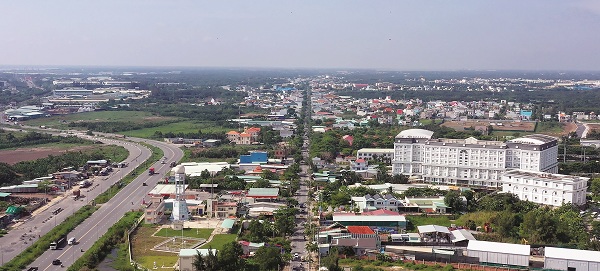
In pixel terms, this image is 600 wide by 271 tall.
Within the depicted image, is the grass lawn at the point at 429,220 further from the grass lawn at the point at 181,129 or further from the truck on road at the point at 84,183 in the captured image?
the grass lawn at the point at 181,129

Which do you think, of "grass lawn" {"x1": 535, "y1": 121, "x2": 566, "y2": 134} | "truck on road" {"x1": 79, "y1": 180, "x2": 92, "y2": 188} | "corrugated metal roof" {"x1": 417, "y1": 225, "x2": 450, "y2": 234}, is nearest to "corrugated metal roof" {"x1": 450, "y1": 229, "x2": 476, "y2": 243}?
"corrugated metal roof" {"x1": 417, "y1": 225, "x2": 450, "y2": 234}

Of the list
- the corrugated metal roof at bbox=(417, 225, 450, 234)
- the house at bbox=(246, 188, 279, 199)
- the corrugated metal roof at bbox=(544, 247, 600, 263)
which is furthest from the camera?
the house at bbox=(246, 188, 279, 199)

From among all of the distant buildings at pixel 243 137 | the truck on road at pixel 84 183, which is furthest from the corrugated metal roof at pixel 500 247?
the distant buildings at pixel 243 137

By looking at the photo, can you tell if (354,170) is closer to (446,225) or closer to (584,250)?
(446,225)

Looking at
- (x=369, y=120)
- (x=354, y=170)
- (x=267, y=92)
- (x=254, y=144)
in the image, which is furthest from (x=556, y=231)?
(x=267, y=92)

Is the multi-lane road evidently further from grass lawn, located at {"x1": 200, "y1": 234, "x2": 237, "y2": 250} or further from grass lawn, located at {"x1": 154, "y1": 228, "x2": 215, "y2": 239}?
grass lawn, located at {"x1": 200, "y1": 234, "x2": 237, "y2": 250}

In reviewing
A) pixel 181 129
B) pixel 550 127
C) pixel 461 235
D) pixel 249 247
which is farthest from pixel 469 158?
pixel 181 129

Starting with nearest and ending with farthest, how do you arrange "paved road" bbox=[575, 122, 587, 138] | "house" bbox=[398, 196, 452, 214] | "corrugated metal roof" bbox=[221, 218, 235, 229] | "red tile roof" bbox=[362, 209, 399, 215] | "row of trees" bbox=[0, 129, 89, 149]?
"corrugated metal roof" bbox=[221, 218, 235, 229] → "red tile roof" bbox=[362, 209, 399, 215] → "house" bbox=[398, 196, 452, 214] → "row of trees" bbox=[0, 129, 89, 149] → "paved road" bbox=[575, 122, 587, 138]
